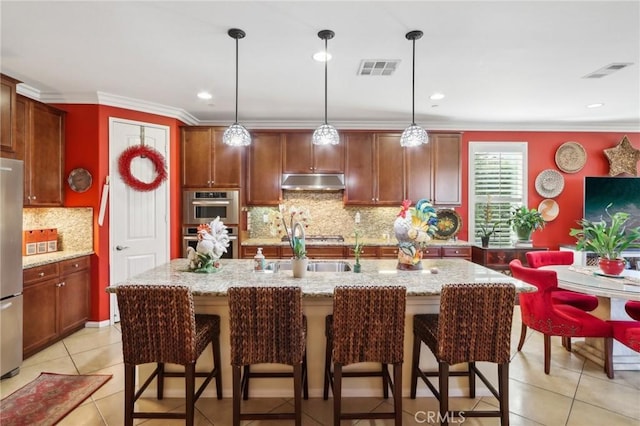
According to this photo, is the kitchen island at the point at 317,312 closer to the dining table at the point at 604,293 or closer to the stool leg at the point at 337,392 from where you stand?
the stool leg at the point at 337,392

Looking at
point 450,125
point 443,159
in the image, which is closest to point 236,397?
point 443,159

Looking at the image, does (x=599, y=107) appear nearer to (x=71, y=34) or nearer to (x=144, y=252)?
(x=71, y=34)

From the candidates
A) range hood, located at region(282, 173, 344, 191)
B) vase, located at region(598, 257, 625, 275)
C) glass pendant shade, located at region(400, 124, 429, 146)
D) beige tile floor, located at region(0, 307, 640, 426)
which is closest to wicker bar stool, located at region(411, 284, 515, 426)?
beige tile floor, located at region(0, 307, 640, 426)

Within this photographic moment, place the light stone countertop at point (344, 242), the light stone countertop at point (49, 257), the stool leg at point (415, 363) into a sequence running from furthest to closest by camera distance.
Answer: the light stone countertop at point (344, 242) < the light stone countertop at point (49, 257) < the stool leg at point (415, 363)

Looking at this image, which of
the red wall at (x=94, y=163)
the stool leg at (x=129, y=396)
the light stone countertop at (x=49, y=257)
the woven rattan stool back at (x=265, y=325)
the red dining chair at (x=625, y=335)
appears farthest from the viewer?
the red wall at (x=94, y=163)

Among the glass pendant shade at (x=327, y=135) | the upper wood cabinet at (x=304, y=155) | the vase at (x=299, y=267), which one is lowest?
the vase at (x=299, y=267)

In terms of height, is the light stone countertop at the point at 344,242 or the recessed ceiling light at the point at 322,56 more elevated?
the recessed ceiling light at the point at 322,56

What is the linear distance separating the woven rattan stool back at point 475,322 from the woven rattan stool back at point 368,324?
277mm

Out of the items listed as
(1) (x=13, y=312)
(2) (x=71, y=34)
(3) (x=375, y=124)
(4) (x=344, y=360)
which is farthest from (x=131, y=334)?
(3) (x=375, y=124)

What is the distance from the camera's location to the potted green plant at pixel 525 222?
15.4 feet

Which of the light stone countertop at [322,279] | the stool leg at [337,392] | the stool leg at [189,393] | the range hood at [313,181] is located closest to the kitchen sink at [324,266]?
the light stone countertop at [322,279]

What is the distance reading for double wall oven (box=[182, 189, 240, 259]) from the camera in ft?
15.0

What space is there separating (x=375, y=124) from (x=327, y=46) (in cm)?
246

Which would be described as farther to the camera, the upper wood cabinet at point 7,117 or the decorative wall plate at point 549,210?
the decorative wall plate at point 549,210
